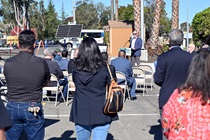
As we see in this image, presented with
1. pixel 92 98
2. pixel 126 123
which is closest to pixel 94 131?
pixel 92 98

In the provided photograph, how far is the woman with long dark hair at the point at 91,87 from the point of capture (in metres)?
4.24

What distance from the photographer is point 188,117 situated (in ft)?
8.84

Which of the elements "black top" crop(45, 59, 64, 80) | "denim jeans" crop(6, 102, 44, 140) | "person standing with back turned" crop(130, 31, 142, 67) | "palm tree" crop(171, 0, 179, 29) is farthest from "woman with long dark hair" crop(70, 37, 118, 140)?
"palm tree" crop(171, 0, 179, 29)

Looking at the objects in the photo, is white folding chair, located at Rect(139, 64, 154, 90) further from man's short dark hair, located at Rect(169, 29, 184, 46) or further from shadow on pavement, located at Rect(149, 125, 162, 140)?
man's short dark hair, located at Rect(169, 29, 184, 46)

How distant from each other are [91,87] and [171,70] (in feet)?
3.79

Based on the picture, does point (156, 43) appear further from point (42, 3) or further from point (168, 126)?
point (42, 3)

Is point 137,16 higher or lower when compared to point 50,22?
lower

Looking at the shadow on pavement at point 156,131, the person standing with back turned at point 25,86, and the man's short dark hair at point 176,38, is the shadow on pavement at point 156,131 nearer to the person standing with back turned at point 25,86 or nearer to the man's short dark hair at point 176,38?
the man's short dark hair at point 176,38

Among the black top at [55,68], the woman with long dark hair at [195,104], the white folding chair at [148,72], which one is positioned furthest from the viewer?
the white folding chair at [148,72]

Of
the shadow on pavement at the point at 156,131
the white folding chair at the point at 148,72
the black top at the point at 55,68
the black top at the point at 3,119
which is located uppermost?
the black top at the point at 3,119

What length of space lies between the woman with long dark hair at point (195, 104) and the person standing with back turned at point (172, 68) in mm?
2022

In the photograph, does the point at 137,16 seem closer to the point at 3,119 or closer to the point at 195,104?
the point at 195,104

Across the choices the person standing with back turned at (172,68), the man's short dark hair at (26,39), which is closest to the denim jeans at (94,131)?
the person standing with back turned at (172,68)

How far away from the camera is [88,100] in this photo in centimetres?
426
